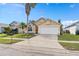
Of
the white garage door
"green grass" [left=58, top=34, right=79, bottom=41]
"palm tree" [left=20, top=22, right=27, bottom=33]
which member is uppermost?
"palm tree" [left=20, top=22, right=27, bottom=33]

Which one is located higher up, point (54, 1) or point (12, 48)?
point (54, 1)

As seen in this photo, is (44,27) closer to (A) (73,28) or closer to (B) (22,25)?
(B) (22,25)

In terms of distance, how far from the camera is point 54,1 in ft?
21.6

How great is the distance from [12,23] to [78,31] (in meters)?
1.53

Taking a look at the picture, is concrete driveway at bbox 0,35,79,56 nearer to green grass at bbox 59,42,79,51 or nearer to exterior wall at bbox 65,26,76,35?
green grass at bbox 59,42,79,51

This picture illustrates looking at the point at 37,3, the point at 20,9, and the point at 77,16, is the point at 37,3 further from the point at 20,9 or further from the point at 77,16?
the point at 77,16

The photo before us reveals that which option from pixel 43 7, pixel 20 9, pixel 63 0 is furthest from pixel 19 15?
pixel 63 0

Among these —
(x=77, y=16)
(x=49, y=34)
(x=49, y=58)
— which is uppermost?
(x=77, y=16)

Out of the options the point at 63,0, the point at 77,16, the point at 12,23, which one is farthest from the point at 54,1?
the point at 12,23

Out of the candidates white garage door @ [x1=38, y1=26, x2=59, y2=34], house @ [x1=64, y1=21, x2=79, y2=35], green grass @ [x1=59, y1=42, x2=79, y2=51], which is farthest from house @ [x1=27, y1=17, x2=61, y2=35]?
green grass @ [x1=59, y1=42, x2=79, y2=51]

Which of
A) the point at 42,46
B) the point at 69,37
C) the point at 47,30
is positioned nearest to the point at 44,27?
the point at 47,30

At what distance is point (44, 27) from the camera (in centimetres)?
689

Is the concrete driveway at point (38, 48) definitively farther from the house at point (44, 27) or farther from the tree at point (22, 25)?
the tree at point (22, 25)

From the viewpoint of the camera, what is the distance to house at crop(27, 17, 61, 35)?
6.77 m
